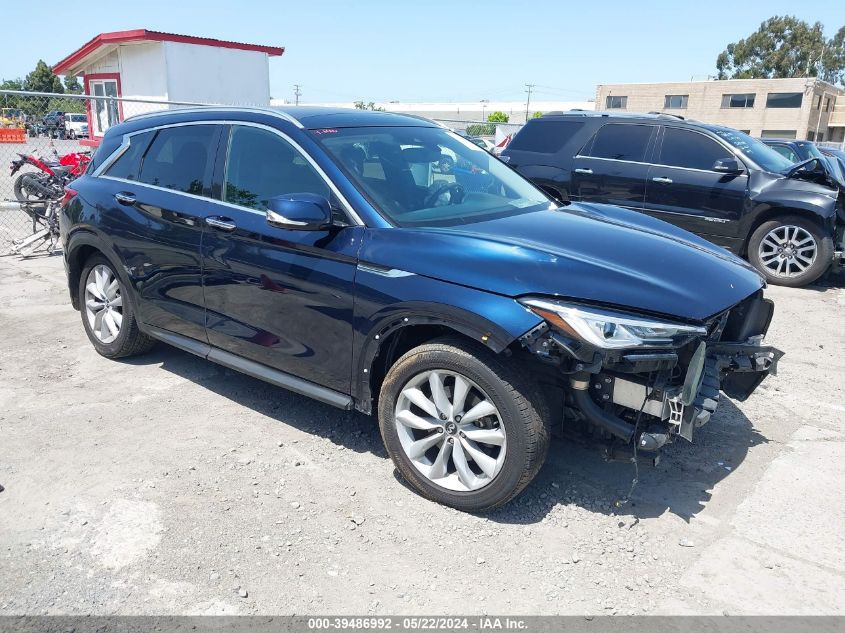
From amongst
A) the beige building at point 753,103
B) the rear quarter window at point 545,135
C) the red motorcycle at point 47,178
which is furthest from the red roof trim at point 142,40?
the beige building at point 753,103

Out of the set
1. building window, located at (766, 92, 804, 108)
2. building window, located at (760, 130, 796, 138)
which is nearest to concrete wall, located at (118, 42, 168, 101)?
building window, located at (760, 130, 796, 138)

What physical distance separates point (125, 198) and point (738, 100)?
65.3 meters

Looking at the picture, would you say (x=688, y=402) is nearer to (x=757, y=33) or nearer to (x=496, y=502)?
(x=496, y=502)

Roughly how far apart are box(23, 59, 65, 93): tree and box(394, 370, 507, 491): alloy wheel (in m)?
76.3

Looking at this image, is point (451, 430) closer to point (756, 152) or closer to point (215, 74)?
point (756, 152)

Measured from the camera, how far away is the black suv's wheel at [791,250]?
7648 mm

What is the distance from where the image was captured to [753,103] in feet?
191

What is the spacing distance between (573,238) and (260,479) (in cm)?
212

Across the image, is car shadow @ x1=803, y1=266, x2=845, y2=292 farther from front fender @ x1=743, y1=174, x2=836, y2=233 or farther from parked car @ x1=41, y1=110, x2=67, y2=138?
parked car @ x1=41, y1=110, x2=67, y2=138

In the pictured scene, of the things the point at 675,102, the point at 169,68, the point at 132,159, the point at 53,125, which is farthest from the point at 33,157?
the point at 675,102

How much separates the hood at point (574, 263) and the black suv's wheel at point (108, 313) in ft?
8.39

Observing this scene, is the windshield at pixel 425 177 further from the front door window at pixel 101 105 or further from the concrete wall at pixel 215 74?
the concrete wall at pixel 215 74

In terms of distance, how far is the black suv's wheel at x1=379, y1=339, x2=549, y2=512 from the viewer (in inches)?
118

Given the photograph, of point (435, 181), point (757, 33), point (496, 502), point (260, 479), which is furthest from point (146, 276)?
point (757, 33)
